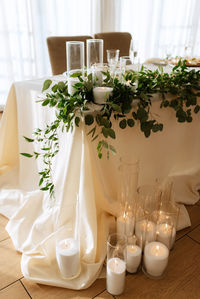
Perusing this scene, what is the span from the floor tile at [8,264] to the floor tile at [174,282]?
0.45 m

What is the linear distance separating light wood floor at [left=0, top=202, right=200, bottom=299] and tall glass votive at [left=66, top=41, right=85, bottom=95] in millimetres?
792

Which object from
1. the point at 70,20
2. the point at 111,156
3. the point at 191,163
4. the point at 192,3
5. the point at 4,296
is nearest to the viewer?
the point at 4,296

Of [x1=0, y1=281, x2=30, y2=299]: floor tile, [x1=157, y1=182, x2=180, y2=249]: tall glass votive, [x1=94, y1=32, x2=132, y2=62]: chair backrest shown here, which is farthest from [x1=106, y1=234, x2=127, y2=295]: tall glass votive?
[x1=94, y1=32, x2=132, y2=62]: chair backrest

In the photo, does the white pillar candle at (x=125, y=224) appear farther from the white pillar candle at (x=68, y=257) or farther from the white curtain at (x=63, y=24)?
the white curtain at (x=63, y=24)

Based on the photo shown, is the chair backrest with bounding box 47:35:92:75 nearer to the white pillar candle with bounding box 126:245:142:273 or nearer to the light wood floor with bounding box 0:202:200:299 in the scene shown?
the light wood floor with bounding box 0:202:200:299

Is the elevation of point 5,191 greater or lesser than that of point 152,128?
lesser

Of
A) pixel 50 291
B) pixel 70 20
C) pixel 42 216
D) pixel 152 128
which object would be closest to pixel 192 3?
pixel 70 20

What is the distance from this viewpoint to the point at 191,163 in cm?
157

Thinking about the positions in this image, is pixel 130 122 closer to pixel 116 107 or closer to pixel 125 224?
pixel 116 107

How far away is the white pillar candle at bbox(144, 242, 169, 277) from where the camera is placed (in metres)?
1.08

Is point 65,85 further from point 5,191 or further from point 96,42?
point 5,191

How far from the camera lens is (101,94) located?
987 mm

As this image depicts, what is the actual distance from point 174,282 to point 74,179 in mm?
604

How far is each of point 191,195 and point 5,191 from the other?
1110 millimetres
